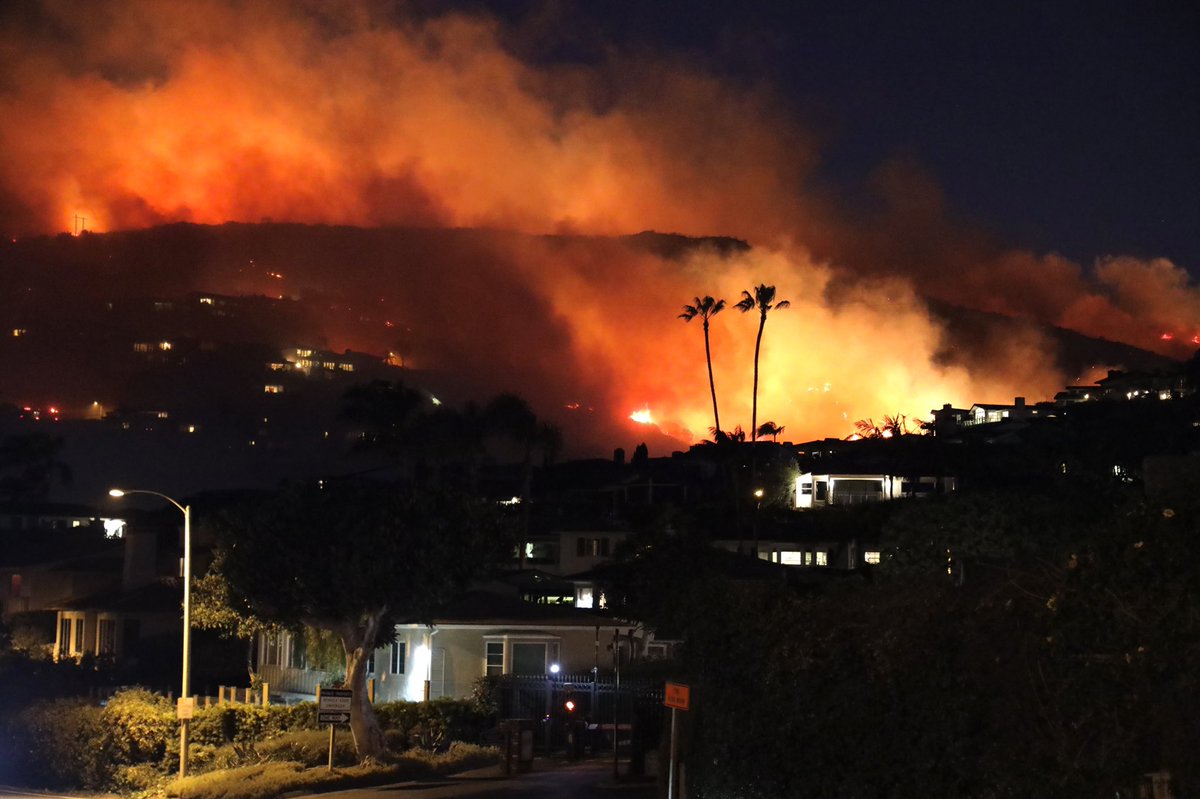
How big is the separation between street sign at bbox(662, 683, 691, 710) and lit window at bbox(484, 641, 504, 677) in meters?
22.4

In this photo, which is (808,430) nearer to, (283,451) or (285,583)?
(283,451)

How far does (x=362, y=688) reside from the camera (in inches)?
1264

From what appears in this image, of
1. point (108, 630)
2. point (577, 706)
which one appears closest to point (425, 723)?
point (577, 706)

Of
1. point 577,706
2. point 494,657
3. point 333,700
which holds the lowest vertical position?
point 577,706

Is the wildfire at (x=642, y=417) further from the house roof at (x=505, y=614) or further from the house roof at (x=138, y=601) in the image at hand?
the house roof at (x=505, y=614)

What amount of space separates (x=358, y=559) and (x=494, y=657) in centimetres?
1051

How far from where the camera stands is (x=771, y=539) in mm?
73938

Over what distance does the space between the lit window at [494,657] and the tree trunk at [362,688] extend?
26.8 ft

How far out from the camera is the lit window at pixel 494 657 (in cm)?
4134

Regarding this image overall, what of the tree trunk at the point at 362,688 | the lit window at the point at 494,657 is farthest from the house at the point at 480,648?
the tree trunk at the point at 362,688

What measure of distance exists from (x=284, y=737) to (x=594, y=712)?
280 inches

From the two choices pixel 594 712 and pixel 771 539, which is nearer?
pixel 594 712

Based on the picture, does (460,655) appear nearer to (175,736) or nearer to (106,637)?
(175,736)

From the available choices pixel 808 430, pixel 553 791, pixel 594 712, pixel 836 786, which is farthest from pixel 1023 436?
pixel 836 786
